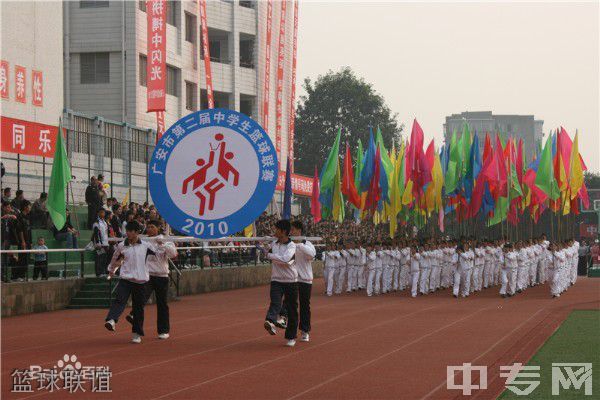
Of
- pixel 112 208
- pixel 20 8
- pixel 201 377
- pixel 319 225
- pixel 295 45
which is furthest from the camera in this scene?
pixel 295 45

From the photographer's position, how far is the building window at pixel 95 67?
42844 mm

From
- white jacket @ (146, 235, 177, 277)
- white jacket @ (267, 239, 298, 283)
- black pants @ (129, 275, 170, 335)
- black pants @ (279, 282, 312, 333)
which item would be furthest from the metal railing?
white jacket @ (267, 239, 298, 283)

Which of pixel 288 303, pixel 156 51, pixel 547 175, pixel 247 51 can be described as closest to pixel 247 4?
pixel 247 51

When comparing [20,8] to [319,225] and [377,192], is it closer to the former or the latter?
[377,192]

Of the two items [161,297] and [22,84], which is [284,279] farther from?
[22,84]

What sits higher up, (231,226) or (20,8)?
(20,8)

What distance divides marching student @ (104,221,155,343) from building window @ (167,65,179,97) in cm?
3016

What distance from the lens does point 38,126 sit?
2589cm

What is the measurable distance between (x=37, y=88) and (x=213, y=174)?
79.1 ft

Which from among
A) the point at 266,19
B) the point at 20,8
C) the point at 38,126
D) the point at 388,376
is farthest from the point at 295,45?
the point at 388,376

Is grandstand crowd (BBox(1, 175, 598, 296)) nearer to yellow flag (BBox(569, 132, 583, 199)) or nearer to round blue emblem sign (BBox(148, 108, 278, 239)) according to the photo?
yellow flag (BBox(569, 132, 583, 199))

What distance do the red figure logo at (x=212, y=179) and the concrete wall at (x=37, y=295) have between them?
11.4 metres

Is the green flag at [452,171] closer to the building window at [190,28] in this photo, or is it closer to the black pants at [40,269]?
the black pants at [40,269]

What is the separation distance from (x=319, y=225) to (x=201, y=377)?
116ft
